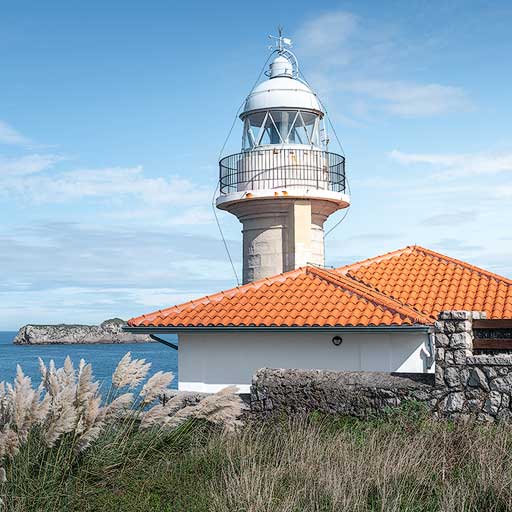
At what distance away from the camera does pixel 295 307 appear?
15.2 metres

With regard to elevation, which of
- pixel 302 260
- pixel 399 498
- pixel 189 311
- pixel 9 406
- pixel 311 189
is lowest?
pixel 399 498

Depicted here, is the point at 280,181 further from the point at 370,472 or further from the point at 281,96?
the point at 370,472

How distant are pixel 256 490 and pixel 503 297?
11.4m

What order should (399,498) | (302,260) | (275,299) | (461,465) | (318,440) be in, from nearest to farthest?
(399,498) < (461,465) < (318,440) < (275,299) < (302,260)

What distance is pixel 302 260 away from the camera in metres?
19.9

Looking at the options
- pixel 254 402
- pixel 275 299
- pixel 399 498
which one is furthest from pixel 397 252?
pixel 399 498

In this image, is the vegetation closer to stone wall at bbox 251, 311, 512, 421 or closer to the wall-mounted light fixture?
stone wall at bbox 251, 311, 512, 421

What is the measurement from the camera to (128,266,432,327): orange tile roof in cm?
1430

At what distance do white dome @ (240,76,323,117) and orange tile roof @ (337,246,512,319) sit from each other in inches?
173

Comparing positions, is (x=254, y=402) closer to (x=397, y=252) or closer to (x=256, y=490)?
(x=256, y=490)

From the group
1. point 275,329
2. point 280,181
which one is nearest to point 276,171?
point 280,181

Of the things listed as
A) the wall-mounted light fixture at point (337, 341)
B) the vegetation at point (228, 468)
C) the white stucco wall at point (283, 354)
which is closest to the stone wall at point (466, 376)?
the vegetation at point (228, 468)

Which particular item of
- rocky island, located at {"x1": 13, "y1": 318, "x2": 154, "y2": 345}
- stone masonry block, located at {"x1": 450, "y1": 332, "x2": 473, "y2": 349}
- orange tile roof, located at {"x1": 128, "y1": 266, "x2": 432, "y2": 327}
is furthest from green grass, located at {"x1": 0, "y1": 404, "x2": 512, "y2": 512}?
rocky island, located at {"x1": 13, "y1": 318, "x2": 154, "y2": 345}

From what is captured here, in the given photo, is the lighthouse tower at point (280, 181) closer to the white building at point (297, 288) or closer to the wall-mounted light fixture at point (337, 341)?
the white building at point (297, 288)
